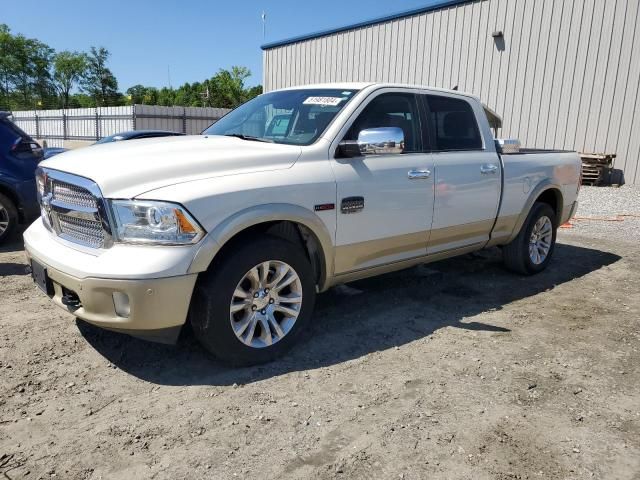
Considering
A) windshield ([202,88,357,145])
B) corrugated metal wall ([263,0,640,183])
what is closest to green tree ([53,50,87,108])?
corrugated metal wall ([263,0,640,183])

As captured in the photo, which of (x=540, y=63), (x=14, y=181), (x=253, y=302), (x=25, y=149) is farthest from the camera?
(x=540, y=63)

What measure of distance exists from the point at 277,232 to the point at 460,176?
1.87 m

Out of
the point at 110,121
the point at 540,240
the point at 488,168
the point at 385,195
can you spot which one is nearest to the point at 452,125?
the point at 488,168

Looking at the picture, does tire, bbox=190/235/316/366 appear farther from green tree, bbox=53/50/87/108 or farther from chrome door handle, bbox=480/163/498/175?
green tree, bbox=53/50/87/108

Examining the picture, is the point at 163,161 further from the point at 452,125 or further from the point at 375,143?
the point at 452,125

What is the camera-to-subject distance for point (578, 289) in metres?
5.47

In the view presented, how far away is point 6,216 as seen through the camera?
255 inches

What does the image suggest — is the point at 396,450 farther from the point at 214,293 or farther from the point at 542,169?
the point at 542,169

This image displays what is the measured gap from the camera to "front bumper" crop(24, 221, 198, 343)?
2.88m

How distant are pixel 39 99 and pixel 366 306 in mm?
72065

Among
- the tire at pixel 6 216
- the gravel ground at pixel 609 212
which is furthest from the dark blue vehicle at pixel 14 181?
the gravel ground at pixel 609 212

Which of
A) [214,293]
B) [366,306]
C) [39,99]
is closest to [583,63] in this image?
[366,306]

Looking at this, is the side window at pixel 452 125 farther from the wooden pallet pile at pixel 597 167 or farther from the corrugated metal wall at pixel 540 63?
the corrugated metal wall at pixel 540 63

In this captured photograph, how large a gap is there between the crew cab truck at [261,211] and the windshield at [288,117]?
16mm
